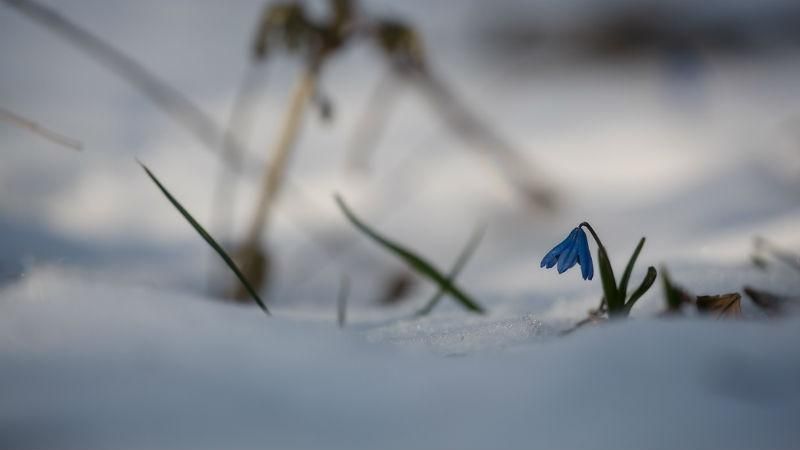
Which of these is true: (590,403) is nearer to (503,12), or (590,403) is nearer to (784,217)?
(784,217)

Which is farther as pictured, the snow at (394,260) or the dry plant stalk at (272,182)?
the dry plant stalk at (272,182)

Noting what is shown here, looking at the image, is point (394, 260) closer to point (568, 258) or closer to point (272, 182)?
point (272, 182)

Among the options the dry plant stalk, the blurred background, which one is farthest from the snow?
the dry plant stalk

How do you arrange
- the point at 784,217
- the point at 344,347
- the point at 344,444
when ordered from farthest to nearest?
the point at 784,217 < the point at 344,347 < the point at 344,444

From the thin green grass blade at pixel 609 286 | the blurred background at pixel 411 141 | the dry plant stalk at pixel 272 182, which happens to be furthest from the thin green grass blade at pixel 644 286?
the dry plant stalk at pixel 272 182

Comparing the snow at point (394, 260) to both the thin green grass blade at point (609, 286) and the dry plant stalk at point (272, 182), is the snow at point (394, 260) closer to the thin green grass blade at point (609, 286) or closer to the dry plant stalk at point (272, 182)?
the thin green grass blade at point (609, 286)

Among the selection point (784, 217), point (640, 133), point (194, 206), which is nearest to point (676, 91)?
point (640, 133)

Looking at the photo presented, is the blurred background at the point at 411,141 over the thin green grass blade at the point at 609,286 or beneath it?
over
